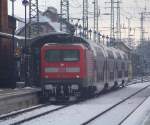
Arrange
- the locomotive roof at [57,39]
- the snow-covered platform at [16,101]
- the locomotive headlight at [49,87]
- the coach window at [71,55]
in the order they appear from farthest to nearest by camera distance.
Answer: the locomotive roof at [57,39] < the coach window at [71,55] < the locomotive headlight at [49,87] < the snow-covered platform at [16,101]

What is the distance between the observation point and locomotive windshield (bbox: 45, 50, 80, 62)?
94.8ft

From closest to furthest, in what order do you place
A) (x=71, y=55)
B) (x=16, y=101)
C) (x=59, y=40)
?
(x=16, y=101) → (x=71, y=55) → (x=59, y=40)

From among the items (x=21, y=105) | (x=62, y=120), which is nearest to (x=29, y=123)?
(x=62, y=120)

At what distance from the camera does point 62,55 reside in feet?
95.5

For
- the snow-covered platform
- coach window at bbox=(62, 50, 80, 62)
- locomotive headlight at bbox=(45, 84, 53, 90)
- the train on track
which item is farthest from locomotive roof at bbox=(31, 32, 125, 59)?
the snow-covered platform

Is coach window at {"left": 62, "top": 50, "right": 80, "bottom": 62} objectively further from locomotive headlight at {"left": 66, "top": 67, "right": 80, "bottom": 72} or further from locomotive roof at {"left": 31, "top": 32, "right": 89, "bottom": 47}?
locomotive roof at {"left": 31, "top": 32, "right": 89, "bottom": 47}

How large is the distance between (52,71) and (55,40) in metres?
2.33

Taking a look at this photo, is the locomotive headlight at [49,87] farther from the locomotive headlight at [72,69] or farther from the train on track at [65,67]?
the locomotive headlight at [72,69]

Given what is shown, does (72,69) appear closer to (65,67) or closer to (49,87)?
(65,67)

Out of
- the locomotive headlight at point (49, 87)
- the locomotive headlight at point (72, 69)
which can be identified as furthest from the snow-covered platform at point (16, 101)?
the locomotive headlight at point (72, 69)

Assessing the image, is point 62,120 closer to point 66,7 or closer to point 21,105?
point 21,105

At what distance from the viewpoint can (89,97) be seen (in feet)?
108

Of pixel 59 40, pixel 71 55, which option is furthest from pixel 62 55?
pixel 59 40

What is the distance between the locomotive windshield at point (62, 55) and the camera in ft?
94.8
